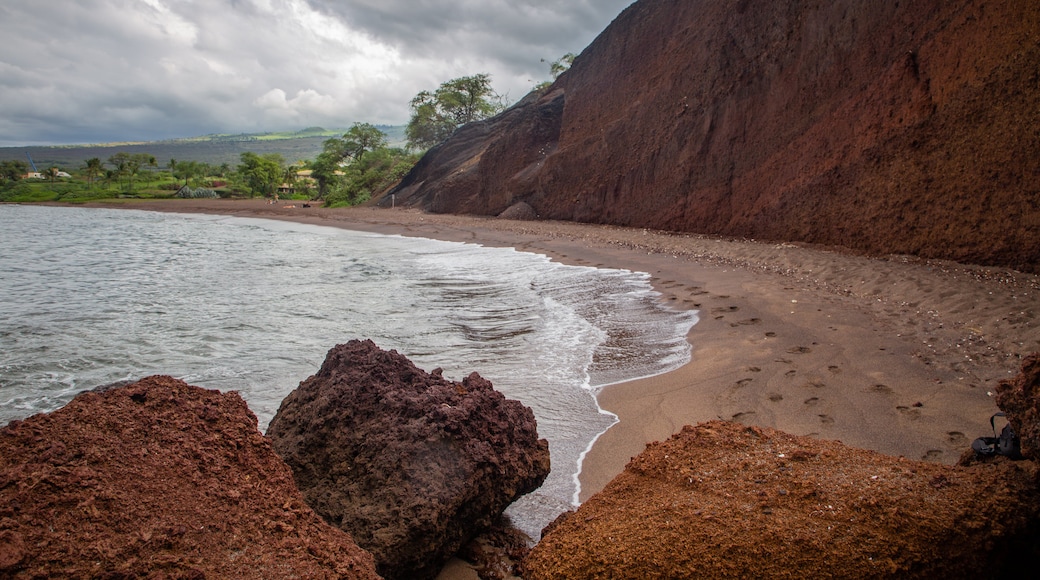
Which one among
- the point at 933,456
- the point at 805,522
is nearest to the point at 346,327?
the point at 933,456

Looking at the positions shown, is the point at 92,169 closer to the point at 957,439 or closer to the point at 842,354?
the point at 842,354

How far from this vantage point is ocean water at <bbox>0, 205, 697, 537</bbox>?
450 cm

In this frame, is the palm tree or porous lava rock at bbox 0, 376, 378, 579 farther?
the palm tree

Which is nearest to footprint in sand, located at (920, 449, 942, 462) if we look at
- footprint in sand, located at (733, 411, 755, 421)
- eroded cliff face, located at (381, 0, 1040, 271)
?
footprint in sand, located at (733, 411, 755, 421)

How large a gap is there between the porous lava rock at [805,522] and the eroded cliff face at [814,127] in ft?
20.7

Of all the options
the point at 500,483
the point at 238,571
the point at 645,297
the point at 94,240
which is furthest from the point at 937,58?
the point at 94,240

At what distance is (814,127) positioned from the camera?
10.3 m

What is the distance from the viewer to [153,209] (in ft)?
129

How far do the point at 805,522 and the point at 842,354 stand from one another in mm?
3223

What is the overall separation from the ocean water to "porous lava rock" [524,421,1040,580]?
90 cm

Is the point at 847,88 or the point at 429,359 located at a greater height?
the point at 847,88

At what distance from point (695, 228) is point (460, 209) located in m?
12.3

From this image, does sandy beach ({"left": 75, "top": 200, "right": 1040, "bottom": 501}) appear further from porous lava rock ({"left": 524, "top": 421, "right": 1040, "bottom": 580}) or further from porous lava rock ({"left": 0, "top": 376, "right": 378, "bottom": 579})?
porous lava rock ({"left": 0, "top": 376, "right": 378, "bottom": 579})

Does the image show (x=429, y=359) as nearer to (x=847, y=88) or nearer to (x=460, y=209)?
(x=847, y=88)
